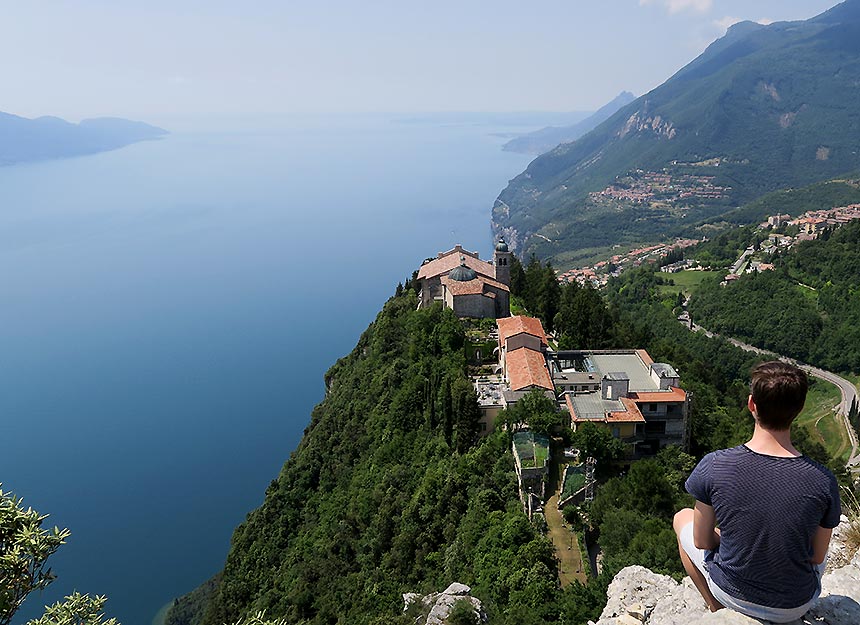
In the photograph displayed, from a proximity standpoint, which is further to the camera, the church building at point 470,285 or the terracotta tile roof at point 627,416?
the church building at point 470,285

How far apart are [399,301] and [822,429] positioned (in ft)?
116

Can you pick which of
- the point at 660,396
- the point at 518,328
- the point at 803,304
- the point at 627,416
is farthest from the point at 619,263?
the point at 627,416

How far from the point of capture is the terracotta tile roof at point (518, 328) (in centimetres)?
3012

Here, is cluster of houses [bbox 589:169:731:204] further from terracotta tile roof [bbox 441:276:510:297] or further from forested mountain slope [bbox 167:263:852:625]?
terracotta tile roof [bbox 441:276:510:297]

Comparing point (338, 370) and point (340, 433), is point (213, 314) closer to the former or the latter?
point (338, 370)

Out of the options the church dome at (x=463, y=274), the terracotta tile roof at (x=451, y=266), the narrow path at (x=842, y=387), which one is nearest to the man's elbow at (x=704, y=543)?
the church dome at (x=463, y=274)

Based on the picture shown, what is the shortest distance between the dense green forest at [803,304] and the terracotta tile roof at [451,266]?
3904cm

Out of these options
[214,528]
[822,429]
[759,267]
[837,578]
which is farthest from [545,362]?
[759,267]

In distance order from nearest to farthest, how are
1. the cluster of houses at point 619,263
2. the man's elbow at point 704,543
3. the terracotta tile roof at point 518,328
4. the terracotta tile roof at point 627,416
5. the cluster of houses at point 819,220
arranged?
the man's elbow at point 704,543
the terracotta tile roof at point 627,416
the terracotta tile roof at point 518,328
the cluster of houses at point 819,220
the cluster of houses at point 619,263

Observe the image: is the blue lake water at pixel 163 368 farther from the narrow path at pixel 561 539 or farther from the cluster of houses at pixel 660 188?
the cluster of houses at pixel 660 188

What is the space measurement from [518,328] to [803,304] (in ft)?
169

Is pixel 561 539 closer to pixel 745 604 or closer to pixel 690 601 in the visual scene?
pixel 690 601

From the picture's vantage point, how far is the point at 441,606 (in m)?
15.5

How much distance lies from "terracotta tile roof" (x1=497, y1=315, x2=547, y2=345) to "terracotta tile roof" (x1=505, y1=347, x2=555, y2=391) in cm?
96
